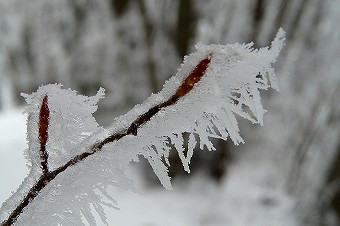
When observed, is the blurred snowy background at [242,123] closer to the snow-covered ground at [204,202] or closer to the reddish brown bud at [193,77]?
the snow-covered ground at [204,202]

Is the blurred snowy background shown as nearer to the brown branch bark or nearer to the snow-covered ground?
the snow-covered ground

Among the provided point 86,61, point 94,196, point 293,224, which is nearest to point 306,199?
point 293,224

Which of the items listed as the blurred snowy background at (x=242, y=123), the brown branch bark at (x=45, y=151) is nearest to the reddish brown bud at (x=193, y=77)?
the brown branch bark at (x=45, y=151)

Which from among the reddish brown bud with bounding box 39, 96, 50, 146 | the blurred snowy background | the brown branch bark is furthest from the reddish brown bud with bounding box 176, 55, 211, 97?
the blurred snowy background

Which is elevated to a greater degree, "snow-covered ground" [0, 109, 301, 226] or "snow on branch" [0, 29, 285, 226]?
"snow-covered ground" [0, 109, 301, 226]

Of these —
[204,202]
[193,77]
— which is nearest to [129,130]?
[193,77]

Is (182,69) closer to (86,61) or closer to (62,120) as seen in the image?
(62,120)

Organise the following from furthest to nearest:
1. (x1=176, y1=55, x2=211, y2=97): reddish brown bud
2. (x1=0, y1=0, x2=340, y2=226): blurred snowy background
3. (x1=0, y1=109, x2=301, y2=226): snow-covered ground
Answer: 1. (x1=0, y1=109, x2=301, y2=226): snow-covered ground
2. (x1=0, y1=0, x2=340, y2=226): blurred snowy background
3. (x1=176, y1=55, x2=211, y2=97): reddish brown bud
